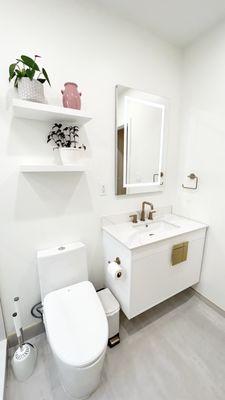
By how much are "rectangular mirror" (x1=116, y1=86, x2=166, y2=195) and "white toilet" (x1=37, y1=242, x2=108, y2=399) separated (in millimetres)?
748

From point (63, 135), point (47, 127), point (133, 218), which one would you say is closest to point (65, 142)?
point (63, 135)

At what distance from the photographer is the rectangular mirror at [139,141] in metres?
1.55

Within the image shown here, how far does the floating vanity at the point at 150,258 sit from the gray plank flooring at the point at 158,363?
269 mm

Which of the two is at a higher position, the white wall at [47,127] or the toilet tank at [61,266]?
the white wall at [47,127]

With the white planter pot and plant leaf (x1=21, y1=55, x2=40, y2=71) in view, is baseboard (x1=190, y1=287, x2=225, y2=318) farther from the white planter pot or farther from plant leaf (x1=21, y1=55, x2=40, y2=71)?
plant leaf (x1=21, y1=55, x2=40, y2=71)

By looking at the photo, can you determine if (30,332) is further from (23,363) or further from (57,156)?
(57,156)

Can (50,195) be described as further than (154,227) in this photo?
No

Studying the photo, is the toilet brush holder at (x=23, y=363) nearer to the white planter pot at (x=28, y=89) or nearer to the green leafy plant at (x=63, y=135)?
the green leafy plant at (x=63, y=135)

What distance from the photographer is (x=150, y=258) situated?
4.41ft

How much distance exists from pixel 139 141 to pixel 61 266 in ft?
4.20

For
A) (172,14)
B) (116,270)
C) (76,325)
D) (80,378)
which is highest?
(172,14)

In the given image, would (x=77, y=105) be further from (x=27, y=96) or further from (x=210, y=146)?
(x=210, y=146)

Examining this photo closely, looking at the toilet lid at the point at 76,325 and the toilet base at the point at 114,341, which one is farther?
the toilet base at the point at 114,341

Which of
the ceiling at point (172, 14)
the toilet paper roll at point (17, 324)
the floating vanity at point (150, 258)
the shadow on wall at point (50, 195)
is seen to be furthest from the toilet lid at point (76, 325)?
the ceiling at point (172, 14)
